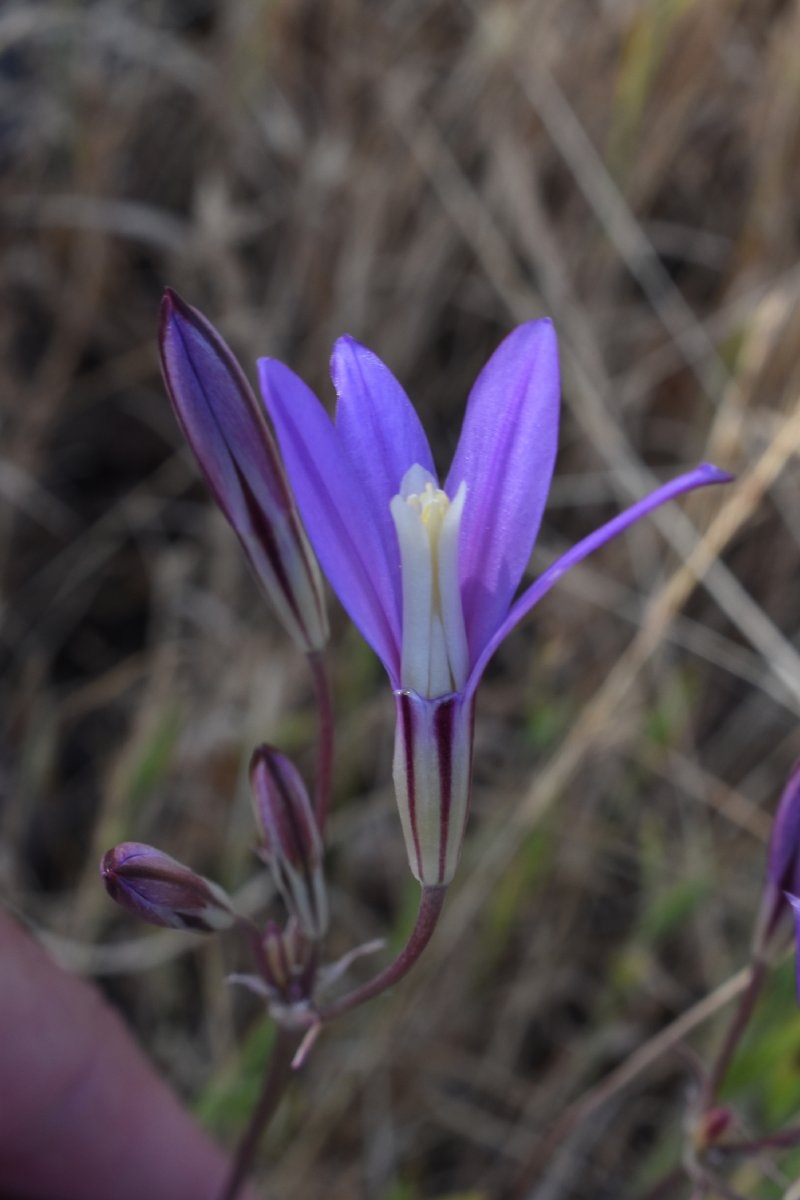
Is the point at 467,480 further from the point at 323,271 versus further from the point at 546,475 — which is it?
the point at 323,271

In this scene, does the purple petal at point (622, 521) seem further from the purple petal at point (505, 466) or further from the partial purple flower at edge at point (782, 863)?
the partial purple flower at edge at point (782, 863)

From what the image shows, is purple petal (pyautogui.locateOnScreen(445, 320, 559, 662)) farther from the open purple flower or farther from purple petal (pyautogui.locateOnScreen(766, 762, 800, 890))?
purple petal (pyautogui.locateOnScreen(766, 762, 800, 890))

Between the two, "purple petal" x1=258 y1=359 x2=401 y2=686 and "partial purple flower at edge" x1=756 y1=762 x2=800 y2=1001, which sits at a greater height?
"purple petal" x1=258 y1=359 x2=401 y2=686

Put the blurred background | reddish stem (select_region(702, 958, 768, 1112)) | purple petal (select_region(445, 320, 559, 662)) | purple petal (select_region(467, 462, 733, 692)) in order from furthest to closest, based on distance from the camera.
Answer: the blurred background
reddish stem (select_region(702, 958, 768, 1112))
purple petal (select_region(445, 320, 559, 662))
purple petal (select_region(467, 462, 733, 692))

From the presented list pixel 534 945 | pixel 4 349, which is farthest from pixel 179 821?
pixel 4 349

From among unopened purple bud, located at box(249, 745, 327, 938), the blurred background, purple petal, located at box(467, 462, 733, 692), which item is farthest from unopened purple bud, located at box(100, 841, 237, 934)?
the blurred background

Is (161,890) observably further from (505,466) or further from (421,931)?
(505,466)
